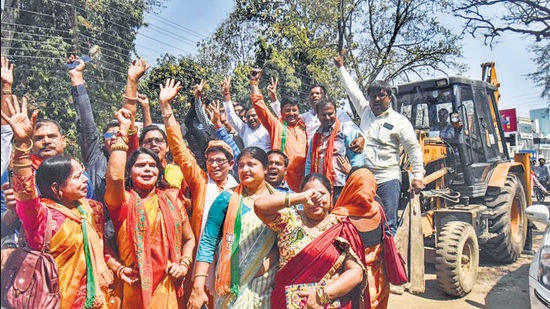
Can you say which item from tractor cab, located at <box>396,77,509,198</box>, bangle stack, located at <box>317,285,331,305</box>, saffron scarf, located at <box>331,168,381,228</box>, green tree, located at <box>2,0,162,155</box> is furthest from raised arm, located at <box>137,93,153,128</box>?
green tree, located at <box>2,0,162,155</box>

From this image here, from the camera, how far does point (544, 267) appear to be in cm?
310

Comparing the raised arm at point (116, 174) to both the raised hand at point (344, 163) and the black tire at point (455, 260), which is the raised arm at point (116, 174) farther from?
the black tire at point (455, 260)

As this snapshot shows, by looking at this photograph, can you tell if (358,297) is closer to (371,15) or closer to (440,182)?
(440,182)

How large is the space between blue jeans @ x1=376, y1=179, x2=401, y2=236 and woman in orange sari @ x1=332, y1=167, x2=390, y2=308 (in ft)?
2.31

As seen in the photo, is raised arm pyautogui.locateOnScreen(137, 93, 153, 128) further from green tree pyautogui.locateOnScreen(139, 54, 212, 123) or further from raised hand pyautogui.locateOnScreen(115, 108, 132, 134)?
green tree pyautogui.locateOnScreen(139, 54, 212, 123)

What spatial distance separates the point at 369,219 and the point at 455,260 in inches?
80.6

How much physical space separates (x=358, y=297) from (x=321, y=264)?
1.05 feet

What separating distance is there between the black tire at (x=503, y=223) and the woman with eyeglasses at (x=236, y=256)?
445cm

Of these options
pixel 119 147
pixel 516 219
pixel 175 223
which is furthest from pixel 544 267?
pixel 516 219

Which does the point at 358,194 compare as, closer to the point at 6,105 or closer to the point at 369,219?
the point at 369,219

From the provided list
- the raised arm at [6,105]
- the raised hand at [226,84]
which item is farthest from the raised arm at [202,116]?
the raised arm at [6,105]

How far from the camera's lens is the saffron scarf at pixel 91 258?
7.13ft

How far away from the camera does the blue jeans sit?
358 cm

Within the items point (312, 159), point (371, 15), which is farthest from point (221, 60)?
point (312, 159)
